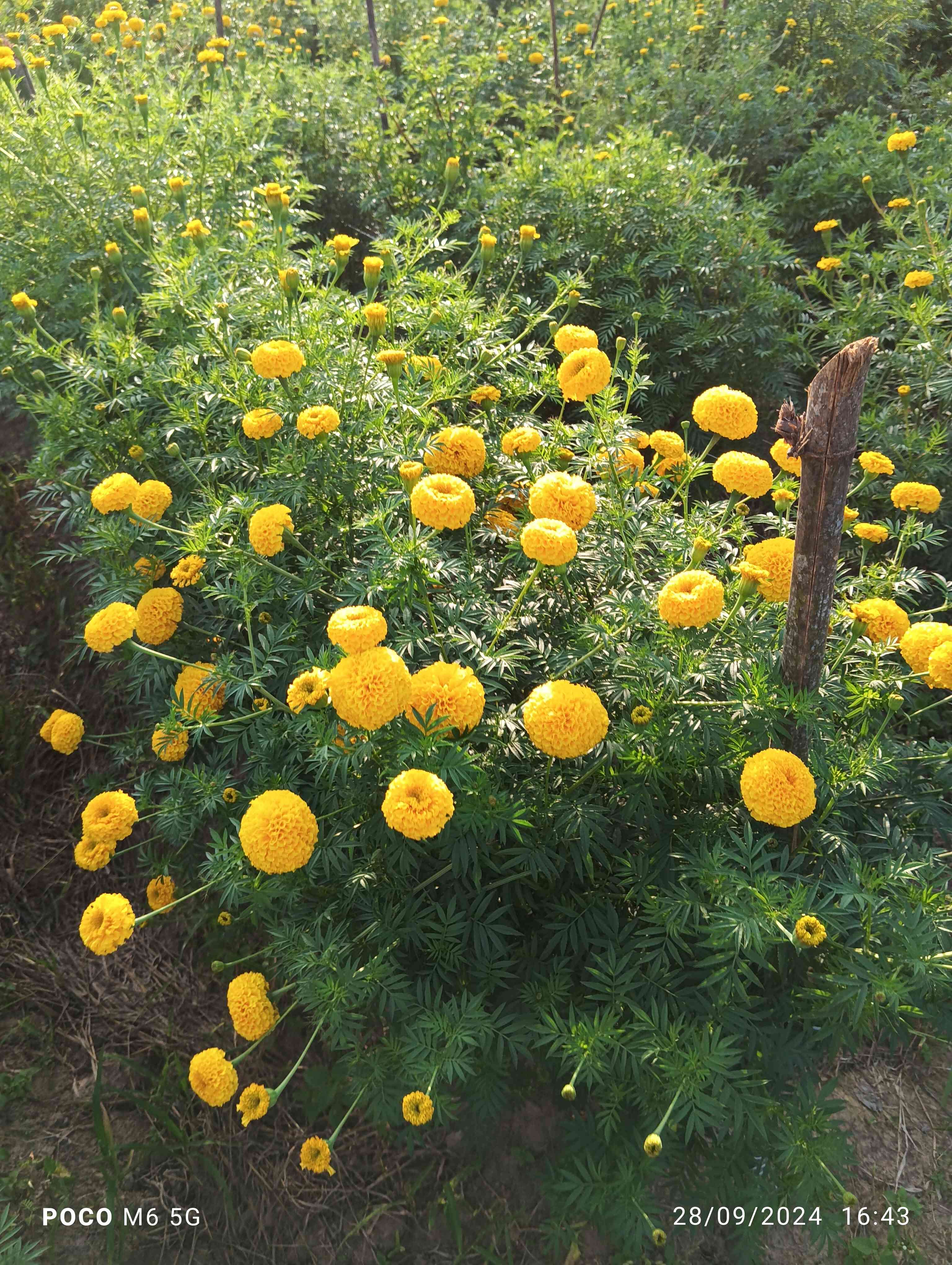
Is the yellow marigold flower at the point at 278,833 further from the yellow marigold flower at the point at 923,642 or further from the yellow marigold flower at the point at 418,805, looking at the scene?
the yellow marigold flower at the point at 923,642

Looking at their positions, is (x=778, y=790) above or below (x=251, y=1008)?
above

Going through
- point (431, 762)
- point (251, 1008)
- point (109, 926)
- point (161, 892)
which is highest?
point (431, 762)

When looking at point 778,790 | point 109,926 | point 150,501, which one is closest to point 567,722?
point 778,790

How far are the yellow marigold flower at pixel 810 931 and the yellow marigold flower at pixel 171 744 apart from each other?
1.34 m

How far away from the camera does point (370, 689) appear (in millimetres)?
1311

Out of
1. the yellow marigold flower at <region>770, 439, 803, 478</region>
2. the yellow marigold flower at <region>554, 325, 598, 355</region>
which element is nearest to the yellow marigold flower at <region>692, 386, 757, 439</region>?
the yellow marigold flower at <region>770, 439, 803, 478</region>

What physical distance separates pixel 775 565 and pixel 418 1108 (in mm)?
1248

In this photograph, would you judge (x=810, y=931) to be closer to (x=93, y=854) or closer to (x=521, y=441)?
(x=521, y=441)

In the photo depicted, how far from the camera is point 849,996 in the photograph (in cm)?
133

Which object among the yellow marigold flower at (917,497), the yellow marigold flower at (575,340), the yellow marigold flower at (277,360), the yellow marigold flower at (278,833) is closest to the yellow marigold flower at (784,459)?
the yellow marigold flower at (917,497)

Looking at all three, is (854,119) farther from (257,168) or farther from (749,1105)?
(749,1105)

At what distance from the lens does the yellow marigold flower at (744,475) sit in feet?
5.61

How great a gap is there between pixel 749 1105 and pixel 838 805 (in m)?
0.60

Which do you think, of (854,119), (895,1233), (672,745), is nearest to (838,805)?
(672,745)
